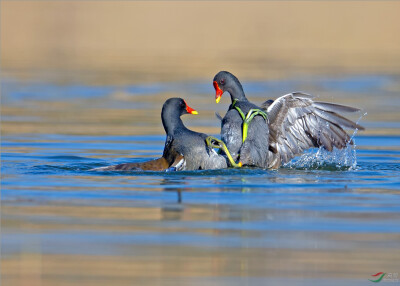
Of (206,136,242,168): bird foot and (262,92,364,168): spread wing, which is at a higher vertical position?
(262,92,364,168): spread wing

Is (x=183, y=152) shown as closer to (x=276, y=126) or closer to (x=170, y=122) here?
(x=170, y=122)

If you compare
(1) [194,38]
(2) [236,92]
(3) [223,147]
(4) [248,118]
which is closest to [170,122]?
(3) [223,147]

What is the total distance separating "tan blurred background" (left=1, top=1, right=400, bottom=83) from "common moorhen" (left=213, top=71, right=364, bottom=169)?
530 inches

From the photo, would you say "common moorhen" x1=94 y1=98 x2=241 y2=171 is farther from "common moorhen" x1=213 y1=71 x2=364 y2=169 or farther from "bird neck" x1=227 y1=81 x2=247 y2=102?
"bird neck" x1=227 y1=81 x2=247 y2=102

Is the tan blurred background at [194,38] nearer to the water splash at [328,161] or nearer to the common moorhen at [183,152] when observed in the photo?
the water splash at [328,161]

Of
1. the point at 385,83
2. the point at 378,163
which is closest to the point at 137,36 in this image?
the point at 385,83

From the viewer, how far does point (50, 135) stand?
44.9ft

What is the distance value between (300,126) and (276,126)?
396 mm

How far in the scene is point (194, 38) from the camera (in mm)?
40469

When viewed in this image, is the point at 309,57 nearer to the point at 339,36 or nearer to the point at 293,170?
the point at 339,36

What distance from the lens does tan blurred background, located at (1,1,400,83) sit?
89.5 ft

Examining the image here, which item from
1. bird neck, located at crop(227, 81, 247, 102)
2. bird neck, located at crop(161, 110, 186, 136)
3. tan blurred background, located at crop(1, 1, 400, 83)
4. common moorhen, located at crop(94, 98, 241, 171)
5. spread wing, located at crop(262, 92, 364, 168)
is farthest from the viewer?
tan blurred background, located at crop(1, 1, 400, 83)

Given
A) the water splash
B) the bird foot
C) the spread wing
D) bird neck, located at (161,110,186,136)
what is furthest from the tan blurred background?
the bird foot

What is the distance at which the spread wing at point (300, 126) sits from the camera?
1045cm
